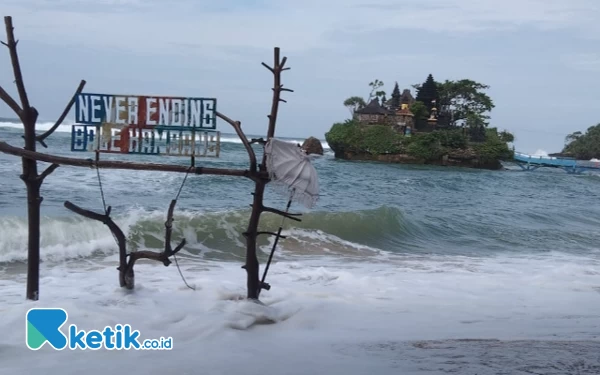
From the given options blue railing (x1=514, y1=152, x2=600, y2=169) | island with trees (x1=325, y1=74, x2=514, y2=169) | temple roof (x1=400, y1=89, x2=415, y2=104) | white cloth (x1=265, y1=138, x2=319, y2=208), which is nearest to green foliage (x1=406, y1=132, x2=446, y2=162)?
island with trees (x1=325, y1=74, x2=514, y2=169)

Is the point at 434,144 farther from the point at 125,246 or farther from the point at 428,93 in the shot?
the point at 125,246

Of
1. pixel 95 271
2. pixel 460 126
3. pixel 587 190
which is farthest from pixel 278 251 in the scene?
pixel 460 126

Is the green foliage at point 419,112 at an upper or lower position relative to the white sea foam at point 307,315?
upper

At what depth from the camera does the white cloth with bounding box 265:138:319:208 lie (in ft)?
19.0

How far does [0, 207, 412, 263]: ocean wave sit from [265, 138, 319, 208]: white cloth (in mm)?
5321

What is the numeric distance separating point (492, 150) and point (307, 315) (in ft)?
145

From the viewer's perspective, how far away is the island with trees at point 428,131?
157ft

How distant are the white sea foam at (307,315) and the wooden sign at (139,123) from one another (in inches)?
59.8

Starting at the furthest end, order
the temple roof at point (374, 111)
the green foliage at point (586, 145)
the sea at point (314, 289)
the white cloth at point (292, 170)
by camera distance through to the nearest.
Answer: the green foliage at point (586, 145) < the temple roof at point (374, 111) < the white cloth at point (292, 170) < the sea at point (314, 289)

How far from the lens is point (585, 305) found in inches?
315

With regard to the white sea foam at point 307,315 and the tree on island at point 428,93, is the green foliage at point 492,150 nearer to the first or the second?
the tree on island at point 428,93

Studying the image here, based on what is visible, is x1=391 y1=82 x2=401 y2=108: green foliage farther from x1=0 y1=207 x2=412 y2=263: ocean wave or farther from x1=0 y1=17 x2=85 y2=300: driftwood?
x1=0 y1=17 x2=85 y2=300: driftwood

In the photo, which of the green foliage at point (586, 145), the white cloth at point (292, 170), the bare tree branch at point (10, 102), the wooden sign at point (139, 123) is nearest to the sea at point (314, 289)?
the white cloth at point (292, 170)

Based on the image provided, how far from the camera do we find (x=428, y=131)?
5238 cm
